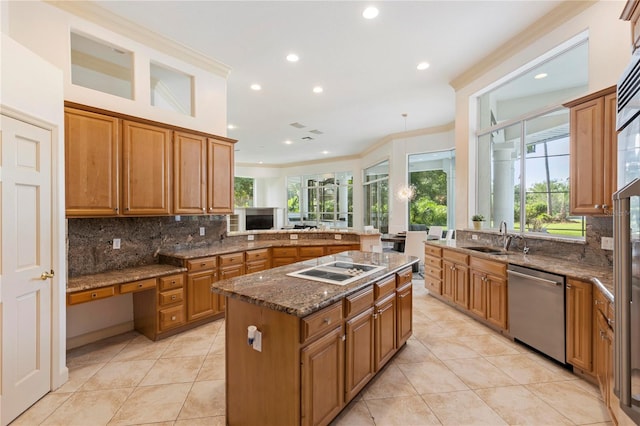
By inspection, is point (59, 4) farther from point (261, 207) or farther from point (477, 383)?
point (261, 207)

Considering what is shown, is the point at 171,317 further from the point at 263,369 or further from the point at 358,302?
the point at 358,302

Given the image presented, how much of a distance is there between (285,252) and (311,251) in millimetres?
442

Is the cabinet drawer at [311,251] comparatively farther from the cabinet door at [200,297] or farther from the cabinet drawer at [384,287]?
the cabinet drawer at [384,287]

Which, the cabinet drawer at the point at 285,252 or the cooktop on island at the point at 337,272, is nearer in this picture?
the cooktop on island at the point at 337,272

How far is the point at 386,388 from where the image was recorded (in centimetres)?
224

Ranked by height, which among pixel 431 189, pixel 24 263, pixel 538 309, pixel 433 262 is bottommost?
pixel 538 309

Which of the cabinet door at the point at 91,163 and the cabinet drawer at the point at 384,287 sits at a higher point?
the cabinet door at the point at 91,163

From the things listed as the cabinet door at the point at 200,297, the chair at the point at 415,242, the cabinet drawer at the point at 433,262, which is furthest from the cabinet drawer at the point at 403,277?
the chair at the point at 415,242

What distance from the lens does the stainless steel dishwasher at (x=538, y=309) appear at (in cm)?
247

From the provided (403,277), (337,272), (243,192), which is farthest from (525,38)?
(243,192)

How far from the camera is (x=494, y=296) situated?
10.4 feet

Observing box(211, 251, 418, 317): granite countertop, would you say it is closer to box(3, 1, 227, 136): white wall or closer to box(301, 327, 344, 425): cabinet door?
box(301, 327, 344, 425): cabinet door

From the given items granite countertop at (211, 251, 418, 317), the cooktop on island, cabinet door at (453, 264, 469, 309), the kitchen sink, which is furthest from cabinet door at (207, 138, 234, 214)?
the kitchen sink

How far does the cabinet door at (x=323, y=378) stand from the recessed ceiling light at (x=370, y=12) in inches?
118
